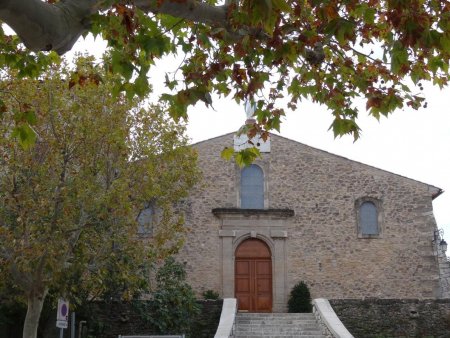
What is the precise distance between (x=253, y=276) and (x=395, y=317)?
5450 millimetres

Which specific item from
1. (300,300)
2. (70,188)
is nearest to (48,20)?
(70,188)

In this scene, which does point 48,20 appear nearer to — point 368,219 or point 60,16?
point 60,16

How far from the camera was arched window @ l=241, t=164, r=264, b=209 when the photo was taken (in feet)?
75.3

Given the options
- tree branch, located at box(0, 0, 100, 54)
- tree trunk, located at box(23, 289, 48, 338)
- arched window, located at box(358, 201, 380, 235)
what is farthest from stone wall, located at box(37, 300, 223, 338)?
tree branch, located at box(0, 0, 100, 54)

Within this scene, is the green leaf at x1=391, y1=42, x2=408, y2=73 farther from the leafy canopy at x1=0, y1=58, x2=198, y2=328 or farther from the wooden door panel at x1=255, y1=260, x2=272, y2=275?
the wooden door panel at x1=255, y1=260, x2=272, y2=275

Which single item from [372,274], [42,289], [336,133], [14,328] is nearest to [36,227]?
[42,289]

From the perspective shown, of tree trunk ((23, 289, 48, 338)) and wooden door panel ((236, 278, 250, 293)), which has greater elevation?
wooden door panel ((236, 278, 250, 293))

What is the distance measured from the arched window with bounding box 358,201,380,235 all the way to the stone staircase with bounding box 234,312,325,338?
186 inches

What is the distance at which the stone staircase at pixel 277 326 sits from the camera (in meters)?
17.4

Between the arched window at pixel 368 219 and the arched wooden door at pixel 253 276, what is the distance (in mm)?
3495

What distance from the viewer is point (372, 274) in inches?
875

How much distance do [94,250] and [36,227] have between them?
1.75 meters

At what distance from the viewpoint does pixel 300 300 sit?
832 inches

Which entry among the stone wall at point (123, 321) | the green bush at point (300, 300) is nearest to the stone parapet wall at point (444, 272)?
the green bush at point (300, 300)
